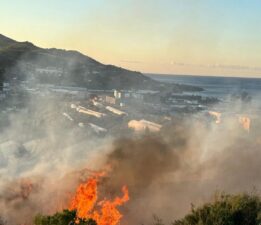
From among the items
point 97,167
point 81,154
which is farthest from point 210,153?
point 81,154

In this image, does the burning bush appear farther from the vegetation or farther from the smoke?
the smoke

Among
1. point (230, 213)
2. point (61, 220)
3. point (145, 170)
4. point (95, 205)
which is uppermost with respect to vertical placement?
point (61, 220)

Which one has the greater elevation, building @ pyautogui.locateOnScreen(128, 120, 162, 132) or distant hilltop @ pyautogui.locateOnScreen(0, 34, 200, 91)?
distant hilltop @ pyautogui.locateOnScreen(0, 34, 200, 91)

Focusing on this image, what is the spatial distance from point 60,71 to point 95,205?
77693 mm

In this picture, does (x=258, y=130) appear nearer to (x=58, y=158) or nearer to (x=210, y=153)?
(x=210, y=153)

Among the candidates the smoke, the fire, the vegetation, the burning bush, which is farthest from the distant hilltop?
the vegetation

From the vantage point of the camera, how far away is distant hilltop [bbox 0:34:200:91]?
267 ft

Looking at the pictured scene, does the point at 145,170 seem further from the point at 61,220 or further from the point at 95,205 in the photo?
the point at 61,220

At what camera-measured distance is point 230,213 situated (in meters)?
14.6

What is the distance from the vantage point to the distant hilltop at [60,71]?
267ft

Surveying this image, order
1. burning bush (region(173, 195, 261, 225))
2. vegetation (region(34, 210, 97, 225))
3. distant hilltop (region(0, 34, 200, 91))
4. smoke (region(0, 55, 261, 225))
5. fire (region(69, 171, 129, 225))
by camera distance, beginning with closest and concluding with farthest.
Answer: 1. vegetation (region(34, 210, 97, 225))
2. burning bush (region(173, 195, 261, 225))
3. fire (region(69, 171, 129, 225))
4. smoke (region(0, 55, 261, 225))
5. distant hilltop (region(0, 34, 200, 91))

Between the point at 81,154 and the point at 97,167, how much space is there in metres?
8.17

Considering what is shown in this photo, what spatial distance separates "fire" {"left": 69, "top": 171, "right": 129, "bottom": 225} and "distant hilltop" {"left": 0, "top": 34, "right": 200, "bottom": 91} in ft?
174

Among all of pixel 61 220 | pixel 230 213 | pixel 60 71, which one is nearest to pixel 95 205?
pixel 61 220
